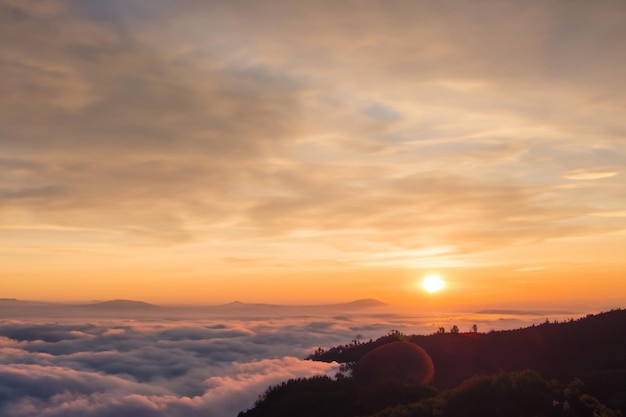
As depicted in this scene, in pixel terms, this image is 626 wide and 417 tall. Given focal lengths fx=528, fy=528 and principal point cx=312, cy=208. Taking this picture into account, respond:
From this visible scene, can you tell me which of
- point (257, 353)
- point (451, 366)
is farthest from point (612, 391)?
point (257, 353)

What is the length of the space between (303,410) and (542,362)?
15.7 meters

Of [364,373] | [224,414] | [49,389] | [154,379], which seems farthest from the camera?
[154,379]

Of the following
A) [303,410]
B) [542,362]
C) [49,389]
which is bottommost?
[49,389]

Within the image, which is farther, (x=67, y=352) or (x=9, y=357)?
(x=67, y=352)

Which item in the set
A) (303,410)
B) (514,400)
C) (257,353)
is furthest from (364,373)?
(257,353)

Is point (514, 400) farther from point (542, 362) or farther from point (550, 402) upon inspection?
point (542, 362)

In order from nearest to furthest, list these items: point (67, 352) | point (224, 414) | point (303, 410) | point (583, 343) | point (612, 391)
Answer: point (612, 391) < point (303, 410) < point (583, 343) < point (224, 414) < point (67, 352)

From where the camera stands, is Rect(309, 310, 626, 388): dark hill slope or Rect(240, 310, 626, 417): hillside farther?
Rect(309, 310, 626, 388): dark hill slope

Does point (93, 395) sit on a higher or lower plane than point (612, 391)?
lower

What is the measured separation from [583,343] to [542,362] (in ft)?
11.7

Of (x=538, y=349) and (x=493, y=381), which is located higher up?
(x=538, y=349)

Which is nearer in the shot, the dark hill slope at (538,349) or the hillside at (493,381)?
the hillside at (493,381)

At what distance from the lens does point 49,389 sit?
107 m

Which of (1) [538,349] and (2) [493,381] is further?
(1) [538,349]
